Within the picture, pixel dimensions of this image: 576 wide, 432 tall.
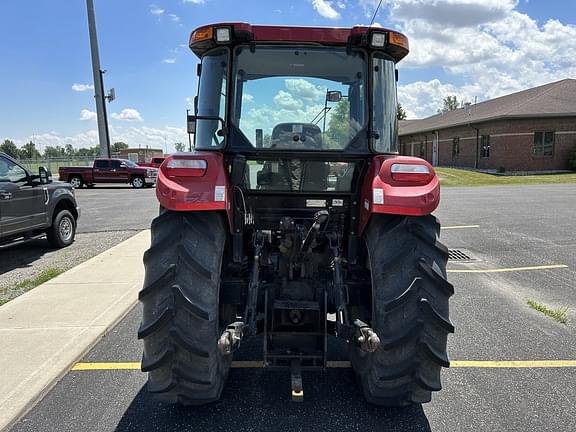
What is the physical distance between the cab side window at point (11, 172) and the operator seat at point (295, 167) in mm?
6092

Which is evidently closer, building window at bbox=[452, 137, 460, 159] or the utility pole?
the utility pole

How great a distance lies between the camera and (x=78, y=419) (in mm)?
2906

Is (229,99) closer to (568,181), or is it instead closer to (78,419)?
(78,419)

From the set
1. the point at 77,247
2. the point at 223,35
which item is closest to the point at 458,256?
the point at 223,35

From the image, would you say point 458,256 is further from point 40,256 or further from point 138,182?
point 138,182

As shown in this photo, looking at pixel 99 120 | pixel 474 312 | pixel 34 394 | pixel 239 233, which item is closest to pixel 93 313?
pixel 34 394

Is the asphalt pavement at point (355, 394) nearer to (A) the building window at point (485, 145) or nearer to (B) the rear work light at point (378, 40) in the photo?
(B) the rear work light at point (378, 40)

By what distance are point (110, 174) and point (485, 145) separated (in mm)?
26322

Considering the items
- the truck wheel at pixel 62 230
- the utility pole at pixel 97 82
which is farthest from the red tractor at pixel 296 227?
the utility pole at pixel 97 82

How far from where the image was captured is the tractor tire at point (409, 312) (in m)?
2.53

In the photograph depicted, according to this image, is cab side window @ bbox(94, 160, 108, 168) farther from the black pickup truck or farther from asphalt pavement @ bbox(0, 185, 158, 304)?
the black pickup truck

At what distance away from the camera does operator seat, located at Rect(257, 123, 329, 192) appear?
3061 millimetres

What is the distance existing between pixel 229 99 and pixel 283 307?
4.98 feet

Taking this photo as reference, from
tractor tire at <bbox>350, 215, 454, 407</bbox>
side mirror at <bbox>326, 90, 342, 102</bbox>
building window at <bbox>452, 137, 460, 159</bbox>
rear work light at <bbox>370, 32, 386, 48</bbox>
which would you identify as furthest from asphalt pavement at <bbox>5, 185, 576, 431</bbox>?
building window at <bbox>452, 137, 460, 159</bbox>
